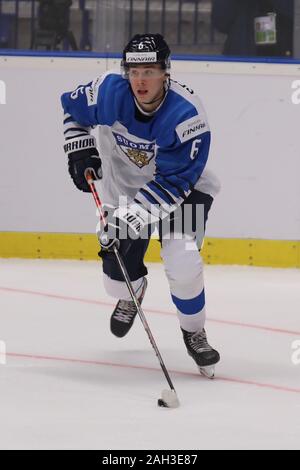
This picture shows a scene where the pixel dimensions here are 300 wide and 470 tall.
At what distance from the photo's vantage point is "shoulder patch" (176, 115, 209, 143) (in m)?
4.11

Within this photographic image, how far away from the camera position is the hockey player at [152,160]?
4.10m

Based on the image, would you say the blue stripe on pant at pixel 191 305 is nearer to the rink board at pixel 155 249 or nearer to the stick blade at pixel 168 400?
the stick blade at pixel 168 400

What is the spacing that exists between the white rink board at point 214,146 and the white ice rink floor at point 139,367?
259mm

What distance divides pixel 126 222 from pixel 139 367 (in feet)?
2.00

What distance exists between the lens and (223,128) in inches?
257

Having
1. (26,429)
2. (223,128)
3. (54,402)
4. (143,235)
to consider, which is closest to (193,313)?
(143,235)

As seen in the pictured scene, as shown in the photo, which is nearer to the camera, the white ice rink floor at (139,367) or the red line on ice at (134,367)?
the white ice rink floor at (139,367)

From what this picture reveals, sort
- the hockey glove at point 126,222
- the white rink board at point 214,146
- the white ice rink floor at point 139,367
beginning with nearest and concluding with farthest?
the white ice rink floor at point 139,367 → the hockey glove at point 126,222 → the white rink board at point 214,146

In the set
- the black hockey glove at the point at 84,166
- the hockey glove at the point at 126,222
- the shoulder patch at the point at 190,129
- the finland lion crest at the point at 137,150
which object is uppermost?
the shoulder patch at the point at 190,129

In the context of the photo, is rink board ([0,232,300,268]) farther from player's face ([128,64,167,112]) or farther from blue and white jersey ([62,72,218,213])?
player's face ([128,64,167,112])

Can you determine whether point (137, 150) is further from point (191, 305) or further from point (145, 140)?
point (191, 305)

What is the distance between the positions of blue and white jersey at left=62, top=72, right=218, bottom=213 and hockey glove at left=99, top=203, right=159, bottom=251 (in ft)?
0.11

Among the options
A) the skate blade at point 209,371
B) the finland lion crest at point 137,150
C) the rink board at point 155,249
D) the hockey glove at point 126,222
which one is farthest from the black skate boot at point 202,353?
the rink board at point 155,249

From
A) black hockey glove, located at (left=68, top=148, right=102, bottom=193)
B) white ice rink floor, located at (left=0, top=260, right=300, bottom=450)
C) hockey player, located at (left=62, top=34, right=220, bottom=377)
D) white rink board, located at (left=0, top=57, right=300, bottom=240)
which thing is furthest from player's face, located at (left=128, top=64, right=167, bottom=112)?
white rink board, located at (left=0, top=57, right=300, bottom=240)
